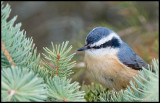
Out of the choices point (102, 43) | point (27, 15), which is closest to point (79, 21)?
point (27, 15)

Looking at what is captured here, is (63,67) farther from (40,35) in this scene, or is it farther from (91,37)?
(40,35)

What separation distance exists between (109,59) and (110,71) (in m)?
0.11

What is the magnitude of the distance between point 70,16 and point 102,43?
5.62 ft

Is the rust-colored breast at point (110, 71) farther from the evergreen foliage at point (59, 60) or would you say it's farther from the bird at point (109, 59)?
the evergreen foliage at point (59, 60)

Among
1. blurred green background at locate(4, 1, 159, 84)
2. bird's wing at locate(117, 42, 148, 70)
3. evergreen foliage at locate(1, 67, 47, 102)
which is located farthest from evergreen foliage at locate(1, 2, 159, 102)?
blurred green background at locate(4, 1, 159, 84)

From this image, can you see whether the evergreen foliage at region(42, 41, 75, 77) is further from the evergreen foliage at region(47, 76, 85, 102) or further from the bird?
the bird

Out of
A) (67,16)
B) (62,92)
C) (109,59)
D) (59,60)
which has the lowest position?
(62,92)

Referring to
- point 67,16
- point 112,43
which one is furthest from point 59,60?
point 67,16

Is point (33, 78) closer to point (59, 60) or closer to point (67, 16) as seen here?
point (59, 60)

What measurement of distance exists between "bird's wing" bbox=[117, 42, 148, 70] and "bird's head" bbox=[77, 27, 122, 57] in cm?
4

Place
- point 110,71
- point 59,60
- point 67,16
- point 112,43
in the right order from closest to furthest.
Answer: point 59,60 < point 110,71 < point 112,43 < point 67,16

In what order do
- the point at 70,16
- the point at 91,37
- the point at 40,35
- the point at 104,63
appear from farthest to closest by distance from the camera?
the point at 70,16
the point at 40,35
the point at 104,63
the point at 91,37

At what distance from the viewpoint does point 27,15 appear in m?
3.46

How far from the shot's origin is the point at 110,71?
184 cm
